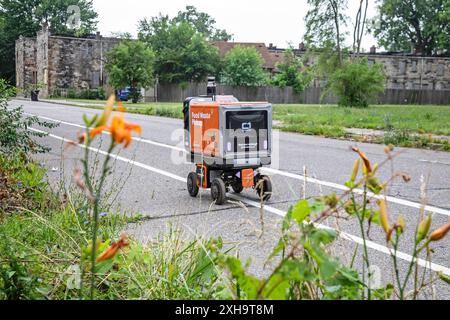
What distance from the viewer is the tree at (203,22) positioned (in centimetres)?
11031

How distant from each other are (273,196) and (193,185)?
99 cm

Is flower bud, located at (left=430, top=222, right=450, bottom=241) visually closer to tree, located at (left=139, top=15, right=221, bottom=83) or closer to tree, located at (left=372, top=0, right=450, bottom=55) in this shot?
tree, located at (left=139, top=15, right=221, bottom=83)

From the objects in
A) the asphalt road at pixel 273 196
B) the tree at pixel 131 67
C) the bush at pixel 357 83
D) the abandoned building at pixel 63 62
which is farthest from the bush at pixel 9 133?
the abandoned building at pixel 63 62

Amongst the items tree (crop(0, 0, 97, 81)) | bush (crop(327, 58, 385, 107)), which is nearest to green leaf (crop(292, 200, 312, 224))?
bush (crop(327, 58, 385, 107))

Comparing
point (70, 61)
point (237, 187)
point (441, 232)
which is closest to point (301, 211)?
point (441, 232)

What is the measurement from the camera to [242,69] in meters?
61.9

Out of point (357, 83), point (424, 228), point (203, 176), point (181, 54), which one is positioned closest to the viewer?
point (424, 228)

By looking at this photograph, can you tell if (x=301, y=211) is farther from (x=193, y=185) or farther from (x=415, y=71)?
(x=415, y=71)

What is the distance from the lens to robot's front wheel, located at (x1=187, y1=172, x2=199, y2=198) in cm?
779

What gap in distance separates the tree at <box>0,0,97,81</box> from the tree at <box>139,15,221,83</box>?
14000 mm

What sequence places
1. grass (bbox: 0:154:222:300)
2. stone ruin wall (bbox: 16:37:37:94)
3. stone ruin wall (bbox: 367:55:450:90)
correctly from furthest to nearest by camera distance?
stone ruin wall (bbox: 367:55:450:90)
stone ruin wall (bbox: 16:37:37:94)
grass (bbox: 0:154:222:300)

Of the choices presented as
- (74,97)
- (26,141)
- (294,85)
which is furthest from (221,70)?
(26,141)

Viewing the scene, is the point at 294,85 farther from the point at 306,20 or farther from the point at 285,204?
the point at 285,204
